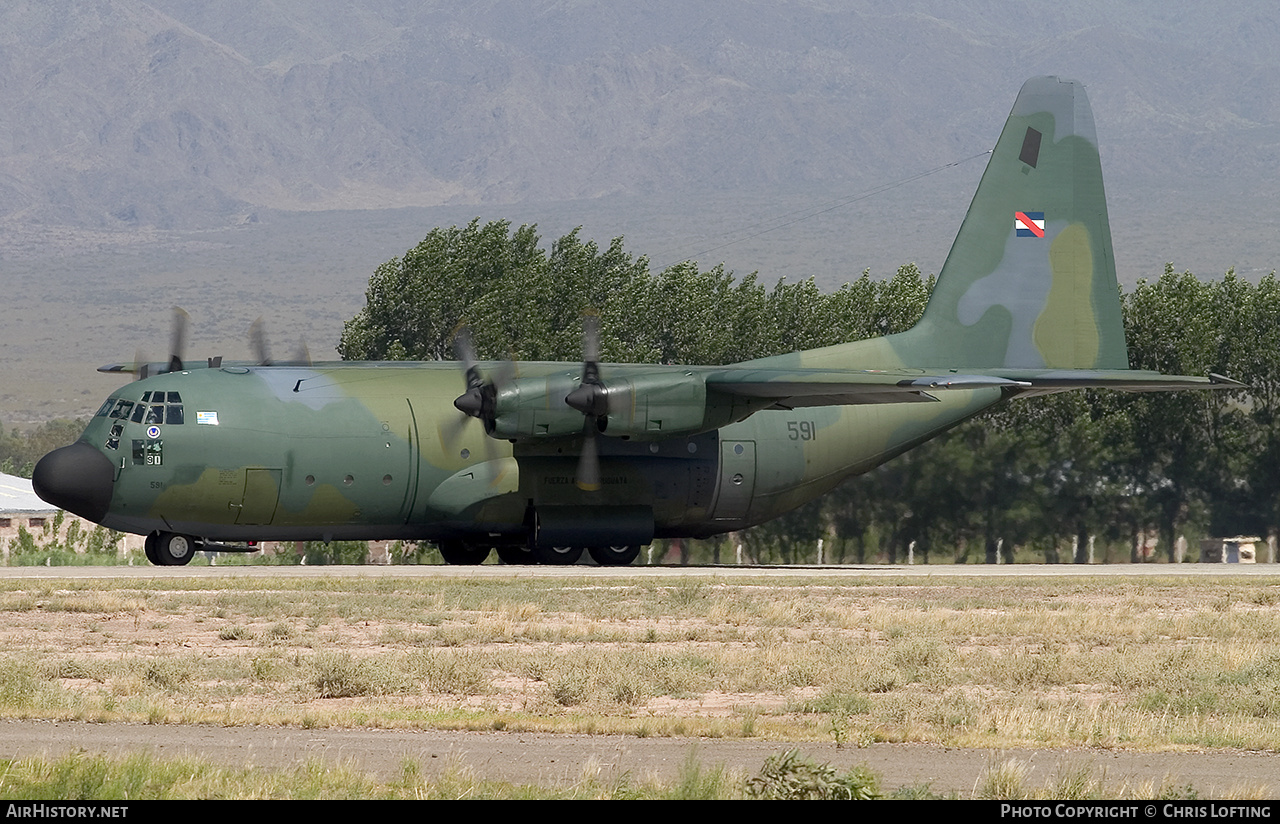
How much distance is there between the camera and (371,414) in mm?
34844

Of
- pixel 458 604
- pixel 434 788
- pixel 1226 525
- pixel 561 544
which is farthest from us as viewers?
pixel 1226 525

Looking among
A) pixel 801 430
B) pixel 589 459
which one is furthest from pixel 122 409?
pixel 801 430

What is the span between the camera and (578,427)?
3472 centimetres

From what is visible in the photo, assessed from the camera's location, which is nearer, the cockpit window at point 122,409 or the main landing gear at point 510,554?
the cockpit window at point 122,409

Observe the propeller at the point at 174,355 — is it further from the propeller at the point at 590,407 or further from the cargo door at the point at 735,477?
the cargo door at the point at 735,477

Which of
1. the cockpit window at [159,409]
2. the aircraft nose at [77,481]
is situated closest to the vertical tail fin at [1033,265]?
the cockpit window at [159,409]

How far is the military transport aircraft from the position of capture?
33469 mm

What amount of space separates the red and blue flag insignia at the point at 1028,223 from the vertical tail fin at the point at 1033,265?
0.08 ft

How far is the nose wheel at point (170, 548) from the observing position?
1379 inches

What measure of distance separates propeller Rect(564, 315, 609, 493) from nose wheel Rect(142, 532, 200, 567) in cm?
810

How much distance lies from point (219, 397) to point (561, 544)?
7699mm

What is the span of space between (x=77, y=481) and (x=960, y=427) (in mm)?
23810
